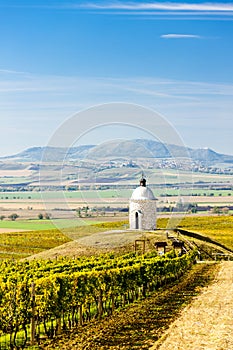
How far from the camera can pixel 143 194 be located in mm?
57875

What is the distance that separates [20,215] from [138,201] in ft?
258

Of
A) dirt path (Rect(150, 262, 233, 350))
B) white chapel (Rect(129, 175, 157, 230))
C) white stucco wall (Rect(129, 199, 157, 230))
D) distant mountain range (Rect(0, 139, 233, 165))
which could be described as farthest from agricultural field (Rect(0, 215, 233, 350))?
distant mountain range (Rect(0, 139, 233, 165))

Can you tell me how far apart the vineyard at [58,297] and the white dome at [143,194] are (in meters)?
27.3

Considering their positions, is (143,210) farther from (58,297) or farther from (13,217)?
(13,217)

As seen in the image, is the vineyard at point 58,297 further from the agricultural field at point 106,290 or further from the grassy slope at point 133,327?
the grassy slope at point 133,327

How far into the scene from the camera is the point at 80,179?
66938 mm

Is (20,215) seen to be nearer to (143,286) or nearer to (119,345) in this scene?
(143,286)

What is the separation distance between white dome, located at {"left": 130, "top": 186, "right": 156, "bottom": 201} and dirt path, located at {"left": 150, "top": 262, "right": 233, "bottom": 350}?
29651mm

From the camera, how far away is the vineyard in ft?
57.0

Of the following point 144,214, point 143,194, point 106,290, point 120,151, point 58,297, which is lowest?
point 106,290

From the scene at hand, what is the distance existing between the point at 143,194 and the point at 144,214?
6.71 ft

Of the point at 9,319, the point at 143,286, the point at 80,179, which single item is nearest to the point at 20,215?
the point at 80,179

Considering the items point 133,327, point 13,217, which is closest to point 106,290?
point 133,327

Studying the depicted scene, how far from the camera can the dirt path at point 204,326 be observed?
639 inches
